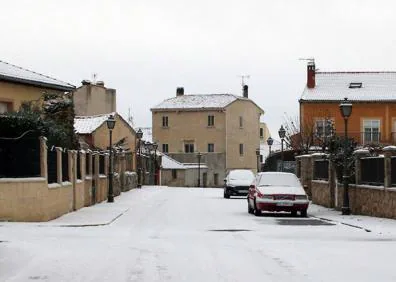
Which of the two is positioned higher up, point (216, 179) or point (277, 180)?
point (277, 180)

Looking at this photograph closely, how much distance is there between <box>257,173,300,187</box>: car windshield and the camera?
27.6 m

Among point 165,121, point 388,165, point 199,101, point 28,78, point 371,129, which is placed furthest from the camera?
point 199,101

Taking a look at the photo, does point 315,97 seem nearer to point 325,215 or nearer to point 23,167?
point 325,215

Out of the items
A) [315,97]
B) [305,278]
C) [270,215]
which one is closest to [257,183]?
[270,215]

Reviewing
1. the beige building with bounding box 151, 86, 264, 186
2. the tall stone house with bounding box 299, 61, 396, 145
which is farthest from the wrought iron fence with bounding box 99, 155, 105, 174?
the beige building with bounding box 151, 86, 264, 186

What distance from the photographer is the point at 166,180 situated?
87.2 m

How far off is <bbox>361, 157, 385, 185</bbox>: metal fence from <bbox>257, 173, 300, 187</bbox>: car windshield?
226cm

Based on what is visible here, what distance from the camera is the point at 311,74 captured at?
6531 cm

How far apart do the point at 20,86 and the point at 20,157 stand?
11813 mm

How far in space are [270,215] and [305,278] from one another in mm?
16509

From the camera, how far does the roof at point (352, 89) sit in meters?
63.4

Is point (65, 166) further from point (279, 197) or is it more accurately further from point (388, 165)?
point (388, 165)

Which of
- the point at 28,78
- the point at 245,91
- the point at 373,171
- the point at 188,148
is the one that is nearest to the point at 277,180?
the point at 373,171

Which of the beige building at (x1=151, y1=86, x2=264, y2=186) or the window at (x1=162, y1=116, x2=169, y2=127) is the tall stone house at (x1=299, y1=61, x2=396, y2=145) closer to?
the beige building at (x1=151, y1=86, x2=264, y2=186)
